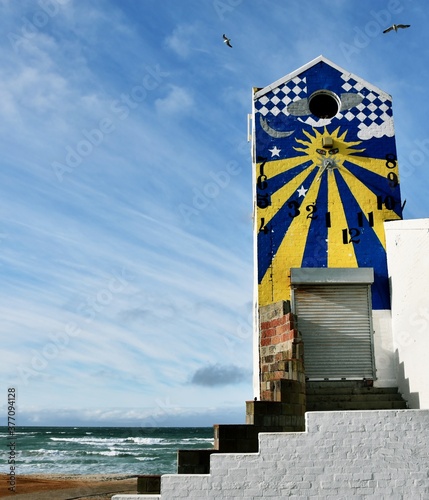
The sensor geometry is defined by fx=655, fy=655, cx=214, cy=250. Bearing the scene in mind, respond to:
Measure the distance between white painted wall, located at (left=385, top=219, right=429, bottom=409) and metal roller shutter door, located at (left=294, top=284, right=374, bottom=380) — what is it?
55 centimetres

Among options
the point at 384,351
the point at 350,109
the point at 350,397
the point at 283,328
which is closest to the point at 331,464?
the point at 350,397

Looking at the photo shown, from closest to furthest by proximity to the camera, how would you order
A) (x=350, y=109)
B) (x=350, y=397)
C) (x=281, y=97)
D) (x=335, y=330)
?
(x=350, y=397) < (x=335, y=330) < (x=350, y=109) < (x=281, y=97)

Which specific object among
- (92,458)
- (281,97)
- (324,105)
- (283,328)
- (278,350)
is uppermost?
(281,97)

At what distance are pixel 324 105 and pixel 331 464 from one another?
765 centimetres

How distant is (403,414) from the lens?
9148 mm

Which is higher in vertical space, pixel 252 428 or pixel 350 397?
pixel 350 397

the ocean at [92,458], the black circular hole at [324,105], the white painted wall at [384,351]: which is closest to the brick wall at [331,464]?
the white painted wall at [384,351]

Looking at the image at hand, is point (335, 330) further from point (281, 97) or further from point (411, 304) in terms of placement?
point (281, 97)

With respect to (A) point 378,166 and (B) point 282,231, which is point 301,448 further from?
(A) point 378,166

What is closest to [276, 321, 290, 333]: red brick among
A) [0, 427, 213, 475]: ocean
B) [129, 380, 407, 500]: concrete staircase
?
[129, 380, 407, 500]: concrete staircase

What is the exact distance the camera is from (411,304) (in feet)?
35.8

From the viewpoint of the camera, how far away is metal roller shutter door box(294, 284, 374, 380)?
11.9m

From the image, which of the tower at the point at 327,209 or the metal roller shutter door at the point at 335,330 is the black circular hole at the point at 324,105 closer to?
the tower at the point at 327,209

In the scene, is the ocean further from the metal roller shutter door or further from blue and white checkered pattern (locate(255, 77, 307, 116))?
blue and white checkered pattern (locate(255, 77, 307, 116))
